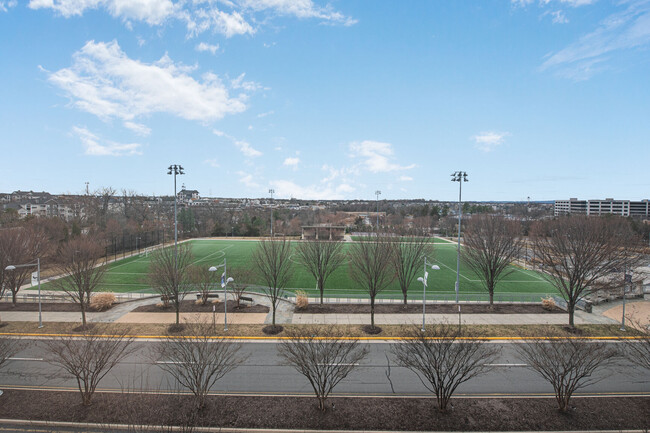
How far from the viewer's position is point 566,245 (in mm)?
21297

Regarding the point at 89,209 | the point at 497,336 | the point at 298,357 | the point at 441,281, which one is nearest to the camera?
the point at 298,357

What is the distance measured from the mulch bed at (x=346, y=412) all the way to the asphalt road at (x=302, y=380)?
0.71 m

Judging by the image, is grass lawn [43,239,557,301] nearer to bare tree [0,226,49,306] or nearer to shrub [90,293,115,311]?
bare tree [0,226,49,306]

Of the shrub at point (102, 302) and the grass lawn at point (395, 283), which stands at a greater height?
the shrub at point (102, 302)

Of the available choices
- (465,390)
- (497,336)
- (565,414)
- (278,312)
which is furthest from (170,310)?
(565,414)

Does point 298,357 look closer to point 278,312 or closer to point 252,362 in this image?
point 252,362

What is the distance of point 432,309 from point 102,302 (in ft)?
75.4

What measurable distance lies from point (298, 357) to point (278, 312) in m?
12.5

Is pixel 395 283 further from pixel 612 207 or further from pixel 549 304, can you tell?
pixel 612 207

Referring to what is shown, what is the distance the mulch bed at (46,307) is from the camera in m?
22.8

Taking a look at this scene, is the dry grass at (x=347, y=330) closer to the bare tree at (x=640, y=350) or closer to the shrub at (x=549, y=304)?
the bare tree at (x=640, y=350)

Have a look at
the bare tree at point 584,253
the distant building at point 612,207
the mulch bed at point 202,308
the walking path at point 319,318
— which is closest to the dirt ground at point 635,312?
the walking path at point 319,318

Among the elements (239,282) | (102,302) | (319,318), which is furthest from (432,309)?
(102,302)

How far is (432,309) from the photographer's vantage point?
23.4m
